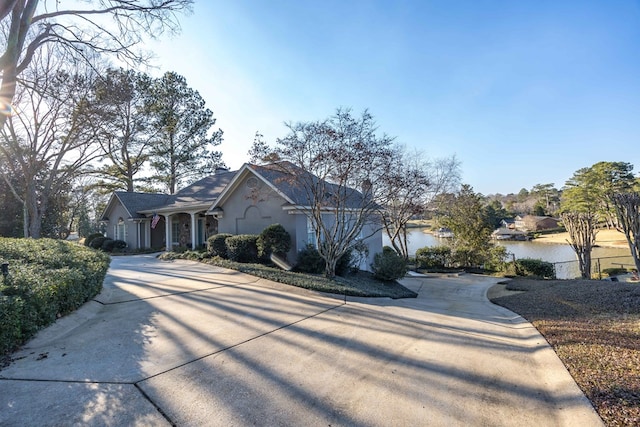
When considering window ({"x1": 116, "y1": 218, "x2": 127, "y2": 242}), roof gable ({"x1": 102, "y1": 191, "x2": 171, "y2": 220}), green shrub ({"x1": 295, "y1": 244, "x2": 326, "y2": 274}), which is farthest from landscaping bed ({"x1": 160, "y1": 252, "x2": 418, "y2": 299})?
window ({"x1": 116, "y1": 218, "x2": 127, "y2": 242})

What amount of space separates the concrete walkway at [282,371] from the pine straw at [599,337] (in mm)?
201

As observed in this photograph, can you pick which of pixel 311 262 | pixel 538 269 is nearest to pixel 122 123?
pixel 311 262

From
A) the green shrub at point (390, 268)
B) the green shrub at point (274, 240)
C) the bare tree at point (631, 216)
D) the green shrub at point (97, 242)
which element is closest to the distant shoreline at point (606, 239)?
the green shrub at point (390, 268)

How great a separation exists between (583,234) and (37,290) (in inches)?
776

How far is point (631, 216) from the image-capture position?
8062 millimetres

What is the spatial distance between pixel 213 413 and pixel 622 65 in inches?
497

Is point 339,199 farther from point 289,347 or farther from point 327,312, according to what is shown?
point 289,347

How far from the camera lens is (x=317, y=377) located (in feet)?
→ 12.5

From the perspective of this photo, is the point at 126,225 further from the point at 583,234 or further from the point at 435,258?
the point at 583,234

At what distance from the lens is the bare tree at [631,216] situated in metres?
8.00

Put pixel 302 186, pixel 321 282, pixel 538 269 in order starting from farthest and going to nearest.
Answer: pixel 538 269 < pixel 302 186 < pixel 321 282

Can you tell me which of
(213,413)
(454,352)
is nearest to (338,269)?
(454,352)

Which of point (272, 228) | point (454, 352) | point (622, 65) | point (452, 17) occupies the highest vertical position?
point (452, 17)

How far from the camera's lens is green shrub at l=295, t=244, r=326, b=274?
480 inches
